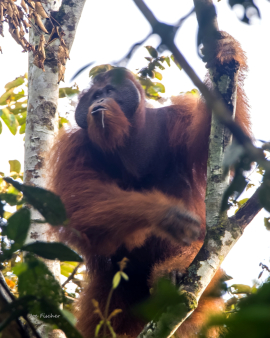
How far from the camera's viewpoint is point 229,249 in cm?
222

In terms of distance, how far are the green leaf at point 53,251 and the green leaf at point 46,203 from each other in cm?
7

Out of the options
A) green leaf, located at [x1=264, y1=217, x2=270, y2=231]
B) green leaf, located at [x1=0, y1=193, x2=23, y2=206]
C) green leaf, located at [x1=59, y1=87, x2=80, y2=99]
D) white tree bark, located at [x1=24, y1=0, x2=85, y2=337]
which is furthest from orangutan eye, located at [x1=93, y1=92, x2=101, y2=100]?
green leaf, located at [x1=0, y1=193, x2=23, y2=206]

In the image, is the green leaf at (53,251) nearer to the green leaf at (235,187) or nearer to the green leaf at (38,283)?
the green leaf at (38,283)

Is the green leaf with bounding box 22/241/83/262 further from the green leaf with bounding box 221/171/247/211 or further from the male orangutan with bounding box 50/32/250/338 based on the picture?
the male orangutan with bounding box 50/32/250/338

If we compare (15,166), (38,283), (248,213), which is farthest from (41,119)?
(38,283)

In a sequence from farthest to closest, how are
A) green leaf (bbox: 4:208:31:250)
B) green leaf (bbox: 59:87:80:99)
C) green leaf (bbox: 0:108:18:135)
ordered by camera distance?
1. green leaf (bbox: 59:87:80:99)
2. green leaf (bbox: 0:108:18:135)
3. green leaf (bbox: 4:208:31:250)

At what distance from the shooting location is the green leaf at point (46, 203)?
45.7 inches

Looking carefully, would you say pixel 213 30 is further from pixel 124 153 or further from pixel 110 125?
pixel 124 153

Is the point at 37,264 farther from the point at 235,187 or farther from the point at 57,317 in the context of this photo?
the point at 235,187

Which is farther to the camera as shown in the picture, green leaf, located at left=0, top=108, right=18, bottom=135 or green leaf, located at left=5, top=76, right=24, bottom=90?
green leaf, located at left=5, top=76, right=24, bottom=90

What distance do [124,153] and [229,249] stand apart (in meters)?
1.76

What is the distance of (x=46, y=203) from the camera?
117 centimetres

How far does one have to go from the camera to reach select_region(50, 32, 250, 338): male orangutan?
293 cm

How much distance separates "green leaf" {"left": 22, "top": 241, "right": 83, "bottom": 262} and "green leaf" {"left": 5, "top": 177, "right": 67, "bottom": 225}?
0.07 metres
